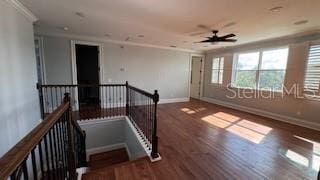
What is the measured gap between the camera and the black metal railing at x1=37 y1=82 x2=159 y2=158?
3.47 meters

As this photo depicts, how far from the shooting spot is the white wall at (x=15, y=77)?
2.24 meters

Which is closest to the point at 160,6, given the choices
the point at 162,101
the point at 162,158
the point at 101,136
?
the point at 162,158

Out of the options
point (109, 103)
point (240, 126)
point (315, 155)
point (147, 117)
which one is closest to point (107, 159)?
point (147, 117)

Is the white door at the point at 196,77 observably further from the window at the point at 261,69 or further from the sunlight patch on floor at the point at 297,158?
the sunlight patch on floor at the point at 297,158

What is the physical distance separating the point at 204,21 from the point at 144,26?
1431 millimetres

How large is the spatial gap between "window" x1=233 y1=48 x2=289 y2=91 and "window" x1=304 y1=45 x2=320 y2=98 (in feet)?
1.87

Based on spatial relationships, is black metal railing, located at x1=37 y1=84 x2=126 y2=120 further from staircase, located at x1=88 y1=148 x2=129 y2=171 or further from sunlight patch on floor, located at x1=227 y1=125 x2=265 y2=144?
sunlight patch on floor, located at x1=227 y1=125 x2=265 y2=144

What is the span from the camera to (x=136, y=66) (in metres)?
6.00

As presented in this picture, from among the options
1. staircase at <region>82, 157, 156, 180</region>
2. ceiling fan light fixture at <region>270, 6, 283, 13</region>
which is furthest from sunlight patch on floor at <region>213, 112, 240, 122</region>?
staircase at <region>82, 157, 156, 180</region>

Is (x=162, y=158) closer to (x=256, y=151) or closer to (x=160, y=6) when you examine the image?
(x=256, y=151)

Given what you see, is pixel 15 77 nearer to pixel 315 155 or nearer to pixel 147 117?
pixel 147 117

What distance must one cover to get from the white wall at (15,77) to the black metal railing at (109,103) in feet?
2.09

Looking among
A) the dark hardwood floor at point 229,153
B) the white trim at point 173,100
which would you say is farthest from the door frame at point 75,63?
the dark hardwood floor at point 229,153

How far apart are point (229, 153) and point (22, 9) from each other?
4.58m
